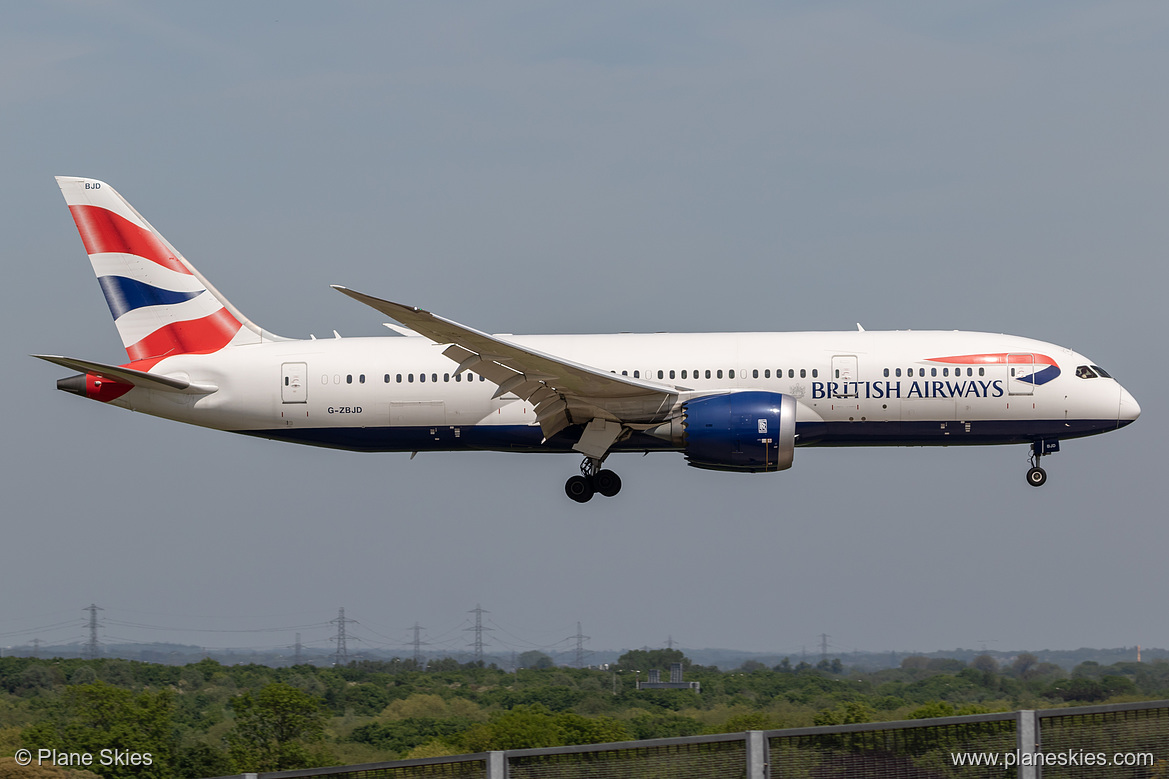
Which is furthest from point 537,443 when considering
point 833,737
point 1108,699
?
point 833,737

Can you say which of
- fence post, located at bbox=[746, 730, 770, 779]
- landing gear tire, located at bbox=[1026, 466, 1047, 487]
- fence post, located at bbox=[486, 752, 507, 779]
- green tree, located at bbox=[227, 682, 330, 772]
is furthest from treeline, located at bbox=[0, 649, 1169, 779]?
fence post, located at bbox=[486, 752, 507, 779]

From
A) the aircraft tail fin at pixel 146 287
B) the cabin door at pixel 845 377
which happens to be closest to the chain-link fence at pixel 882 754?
the cabin door at pixel 845 377

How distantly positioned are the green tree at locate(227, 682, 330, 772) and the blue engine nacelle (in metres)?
12.7

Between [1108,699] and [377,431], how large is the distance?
17.9m

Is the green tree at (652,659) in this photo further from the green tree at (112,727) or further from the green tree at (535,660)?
the green tree at (112,727)

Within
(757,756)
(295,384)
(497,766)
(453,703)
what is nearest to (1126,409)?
(453,703)

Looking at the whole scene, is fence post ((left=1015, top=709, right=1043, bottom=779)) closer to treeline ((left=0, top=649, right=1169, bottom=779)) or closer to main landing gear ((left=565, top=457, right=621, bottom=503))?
treeline ((left=0, top=649, right=1169, bottom=779))

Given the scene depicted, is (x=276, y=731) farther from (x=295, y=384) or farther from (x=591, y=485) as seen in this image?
(x=591, y=485)

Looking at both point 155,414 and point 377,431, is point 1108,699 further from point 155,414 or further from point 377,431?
point 155,414

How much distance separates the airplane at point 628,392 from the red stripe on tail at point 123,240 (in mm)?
2362

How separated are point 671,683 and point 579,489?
20.5ft

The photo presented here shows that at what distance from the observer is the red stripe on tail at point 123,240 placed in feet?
106

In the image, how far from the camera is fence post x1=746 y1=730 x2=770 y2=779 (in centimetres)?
1046

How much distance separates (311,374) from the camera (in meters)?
29.7
